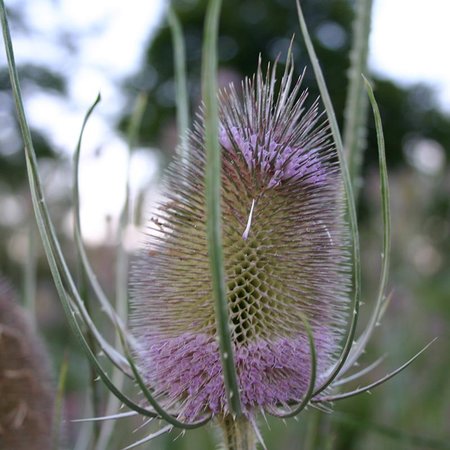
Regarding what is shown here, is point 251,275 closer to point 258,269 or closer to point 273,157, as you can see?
Answer: point 258,269

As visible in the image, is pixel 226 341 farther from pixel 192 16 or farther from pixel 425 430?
pixel 192 16

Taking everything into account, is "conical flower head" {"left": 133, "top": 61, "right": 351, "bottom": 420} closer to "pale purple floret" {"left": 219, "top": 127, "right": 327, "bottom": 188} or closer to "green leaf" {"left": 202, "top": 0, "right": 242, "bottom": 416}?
"pale purple floret" {"left": 219, "top": 127, "right": 327, "bottom": 188}

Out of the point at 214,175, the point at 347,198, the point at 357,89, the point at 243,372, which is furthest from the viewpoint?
the point at 357,89

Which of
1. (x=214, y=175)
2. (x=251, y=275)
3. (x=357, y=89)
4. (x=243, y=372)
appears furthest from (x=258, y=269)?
(x=357, y=89)

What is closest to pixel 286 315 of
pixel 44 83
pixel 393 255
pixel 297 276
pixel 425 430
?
pixel 297 276

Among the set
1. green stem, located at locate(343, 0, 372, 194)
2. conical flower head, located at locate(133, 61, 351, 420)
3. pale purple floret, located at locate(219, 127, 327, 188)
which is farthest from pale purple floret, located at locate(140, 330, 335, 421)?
green stem, located at locate(343, 0, 372, 194)

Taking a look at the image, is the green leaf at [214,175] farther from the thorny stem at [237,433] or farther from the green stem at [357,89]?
the green stem at [357,89]
